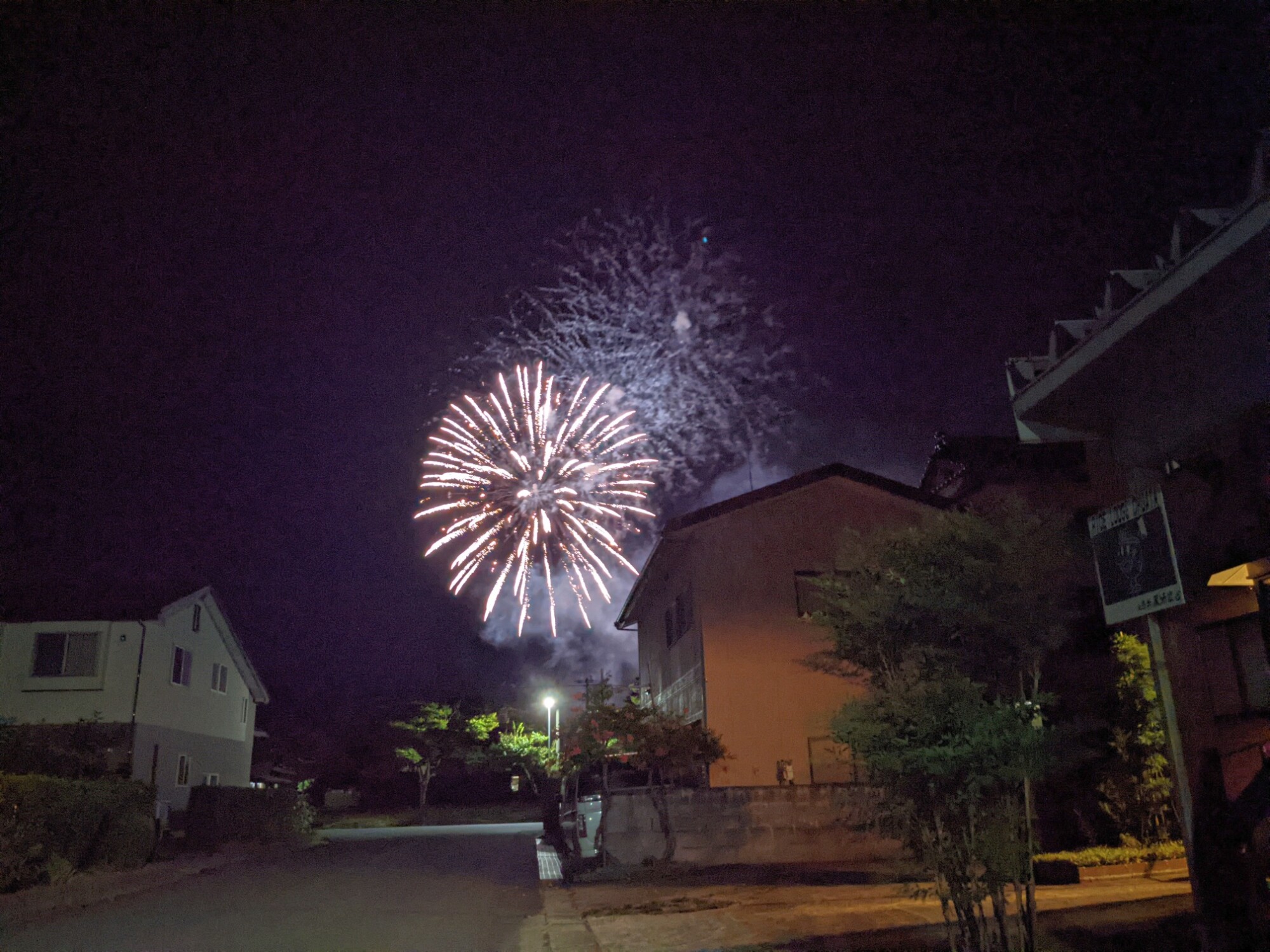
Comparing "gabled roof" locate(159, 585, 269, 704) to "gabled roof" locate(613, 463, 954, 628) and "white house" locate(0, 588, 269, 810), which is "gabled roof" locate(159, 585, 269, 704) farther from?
→ "gabled roof" locate(613, 463, 954, 628)

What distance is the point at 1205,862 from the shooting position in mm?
6613

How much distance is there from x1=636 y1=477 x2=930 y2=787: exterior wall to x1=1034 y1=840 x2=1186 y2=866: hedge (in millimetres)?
7771

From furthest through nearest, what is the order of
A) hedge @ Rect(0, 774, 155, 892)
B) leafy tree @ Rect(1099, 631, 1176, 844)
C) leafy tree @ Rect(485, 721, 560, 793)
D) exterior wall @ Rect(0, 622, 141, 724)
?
leafy tree @ Rect(485, 721, 560, 793) < exterior wall @ Rect(0, 622, 141, 724) < hedge @ Rect(0, 774, 155, 892) < leafy tree @ Rect(1099, 631, 1176, 844)

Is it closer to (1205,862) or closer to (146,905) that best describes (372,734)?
(146,905)

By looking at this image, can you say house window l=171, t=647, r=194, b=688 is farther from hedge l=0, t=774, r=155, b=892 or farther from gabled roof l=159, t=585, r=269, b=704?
hedge l=0, t=774, r=155, b=892

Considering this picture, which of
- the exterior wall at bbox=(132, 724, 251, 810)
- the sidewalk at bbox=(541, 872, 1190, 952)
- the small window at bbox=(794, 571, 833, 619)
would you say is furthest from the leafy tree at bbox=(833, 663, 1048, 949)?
the exterior wall at bbox=(132, 724, 251, 810)

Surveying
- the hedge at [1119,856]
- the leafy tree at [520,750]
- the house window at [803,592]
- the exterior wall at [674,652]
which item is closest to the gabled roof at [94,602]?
the exterior wall at [674,652]

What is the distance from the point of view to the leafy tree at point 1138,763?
12.1m

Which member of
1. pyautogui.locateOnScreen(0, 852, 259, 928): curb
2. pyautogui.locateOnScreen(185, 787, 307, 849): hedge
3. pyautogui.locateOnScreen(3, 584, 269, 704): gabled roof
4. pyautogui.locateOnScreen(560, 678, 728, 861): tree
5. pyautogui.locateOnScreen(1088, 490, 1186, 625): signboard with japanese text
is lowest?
pyautogui.locateOnScreen(0, 852, 259, 928): curb

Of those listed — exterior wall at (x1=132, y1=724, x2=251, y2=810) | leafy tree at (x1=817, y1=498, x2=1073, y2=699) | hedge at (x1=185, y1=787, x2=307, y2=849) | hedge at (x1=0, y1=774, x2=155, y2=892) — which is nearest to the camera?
leafy tree at (x1=817, y1=498, x2=1073, y2=699)

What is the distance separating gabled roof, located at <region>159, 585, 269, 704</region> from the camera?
1152 inches

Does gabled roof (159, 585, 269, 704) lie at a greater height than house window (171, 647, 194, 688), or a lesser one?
greater

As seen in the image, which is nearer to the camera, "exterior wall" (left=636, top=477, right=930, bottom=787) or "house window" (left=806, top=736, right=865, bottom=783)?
"house window" (left=806, top=736, right=865, bottom=783)

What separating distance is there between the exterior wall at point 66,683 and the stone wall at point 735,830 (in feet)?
57.8
